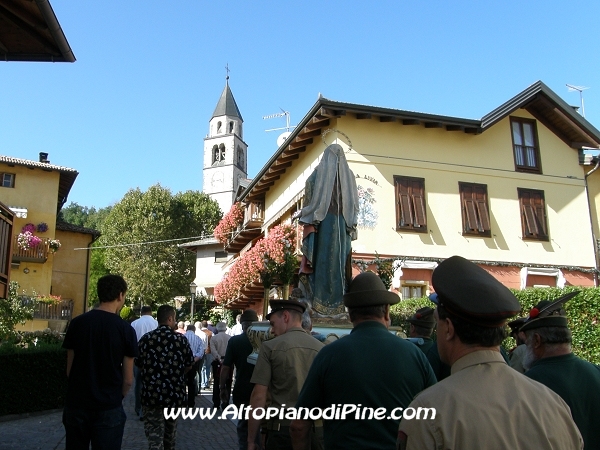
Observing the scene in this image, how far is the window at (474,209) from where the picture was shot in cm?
2136

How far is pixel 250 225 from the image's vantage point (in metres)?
29.9

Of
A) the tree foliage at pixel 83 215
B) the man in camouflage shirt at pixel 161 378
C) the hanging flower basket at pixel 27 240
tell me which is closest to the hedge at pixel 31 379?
the man in camouflage shirt at pixel 161 378

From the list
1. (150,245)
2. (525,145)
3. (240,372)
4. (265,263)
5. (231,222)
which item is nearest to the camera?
(240,372)

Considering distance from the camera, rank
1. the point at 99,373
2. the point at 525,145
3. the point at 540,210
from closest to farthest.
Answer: the point at 99,373, the point at 540,210, the point at 525,145

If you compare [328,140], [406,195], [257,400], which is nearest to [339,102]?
[328,140]

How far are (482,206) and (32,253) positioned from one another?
24.6 m

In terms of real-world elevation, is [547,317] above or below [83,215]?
below

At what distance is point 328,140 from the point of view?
2100 cm

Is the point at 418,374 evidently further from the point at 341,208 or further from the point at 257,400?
the point at 341,208

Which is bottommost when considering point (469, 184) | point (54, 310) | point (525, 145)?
point (54, 310)

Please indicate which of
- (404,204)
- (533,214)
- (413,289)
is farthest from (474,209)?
(413,289)

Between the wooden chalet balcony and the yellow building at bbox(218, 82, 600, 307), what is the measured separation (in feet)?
18.5

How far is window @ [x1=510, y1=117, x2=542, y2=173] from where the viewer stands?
74.9 feet

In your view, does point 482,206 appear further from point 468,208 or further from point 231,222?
point 231,222
